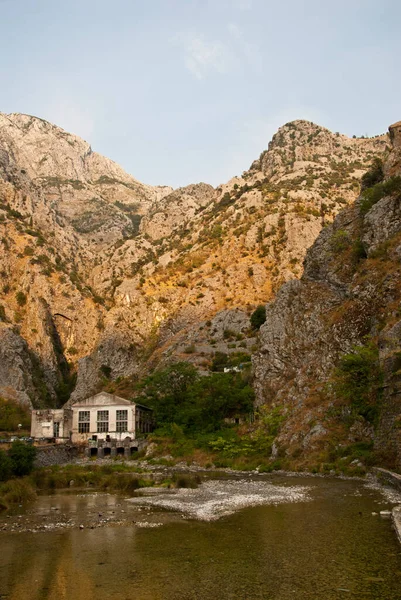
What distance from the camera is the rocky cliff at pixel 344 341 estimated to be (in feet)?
129

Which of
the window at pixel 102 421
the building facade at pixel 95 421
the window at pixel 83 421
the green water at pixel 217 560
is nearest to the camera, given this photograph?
the green water at pixel 217 560

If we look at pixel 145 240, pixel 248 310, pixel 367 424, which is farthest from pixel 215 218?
pixel 367 424

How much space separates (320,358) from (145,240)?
106 meters

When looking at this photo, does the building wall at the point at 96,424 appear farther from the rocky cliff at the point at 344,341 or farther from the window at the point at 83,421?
the rocky cliff at the point at 344,341

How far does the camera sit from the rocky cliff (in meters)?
39.4

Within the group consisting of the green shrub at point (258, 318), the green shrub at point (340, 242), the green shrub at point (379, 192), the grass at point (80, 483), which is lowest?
the grass at point (80, 483)

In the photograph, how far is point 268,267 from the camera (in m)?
104

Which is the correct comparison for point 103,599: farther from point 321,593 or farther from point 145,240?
point 145,240

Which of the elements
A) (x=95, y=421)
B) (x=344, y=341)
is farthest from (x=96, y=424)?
(x=344, y=341)

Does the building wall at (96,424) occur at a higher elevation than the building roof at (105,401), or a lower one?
lower

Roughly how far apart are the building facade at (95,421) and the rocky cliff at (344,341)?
22.6 meters

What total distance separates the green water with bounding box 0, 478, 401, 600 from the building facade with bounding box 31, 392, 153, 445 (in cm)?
5361

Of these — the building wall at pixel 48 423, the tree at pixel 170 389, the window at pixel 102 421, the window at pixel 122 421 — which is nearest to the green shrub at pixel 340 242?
the tree at pixel 170 389

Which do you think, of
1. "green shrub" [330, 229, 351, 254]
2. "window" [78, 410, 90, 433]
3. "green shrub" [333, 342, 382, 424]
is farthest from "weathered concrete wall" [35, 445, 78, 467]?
"green shrub" [330, 229, 351, 254]
